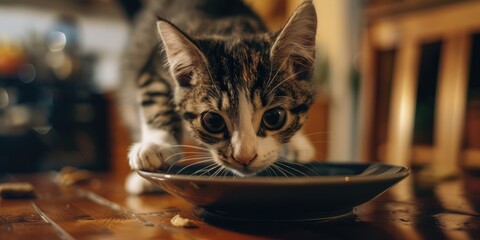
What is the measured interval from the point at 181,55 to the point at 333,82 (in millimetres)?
1997

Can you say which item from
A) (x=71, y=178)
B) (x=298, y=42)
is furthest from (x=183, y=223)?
(x=71, y=178)

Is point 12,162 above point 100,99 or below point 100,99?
below

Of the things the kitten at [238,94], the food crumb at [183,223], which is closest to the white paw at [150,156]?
the kitten at [238,94]

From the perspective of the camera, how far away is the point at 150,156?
0.87 metres

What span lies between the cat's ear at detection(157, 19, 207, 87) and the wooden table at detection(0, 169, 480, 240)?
0.74 feet

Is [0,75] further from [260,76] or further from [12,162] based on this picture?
[260,76]

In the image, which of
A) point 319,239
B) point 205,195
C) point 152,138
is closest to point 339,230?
point 319,239

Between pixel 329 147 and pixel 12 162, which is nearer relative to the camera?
pixel 329 147

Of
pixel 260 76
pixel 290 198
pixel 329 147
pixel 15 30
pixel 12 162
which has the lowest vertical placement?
pixel 12 162

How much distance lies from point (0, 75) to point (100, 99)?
2.13 feet

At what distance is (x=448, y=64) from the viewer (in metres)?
1.85

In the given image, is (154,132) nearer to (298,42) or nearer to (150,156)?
(150,156)

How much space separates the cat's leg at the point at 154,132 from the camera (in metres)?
0.87

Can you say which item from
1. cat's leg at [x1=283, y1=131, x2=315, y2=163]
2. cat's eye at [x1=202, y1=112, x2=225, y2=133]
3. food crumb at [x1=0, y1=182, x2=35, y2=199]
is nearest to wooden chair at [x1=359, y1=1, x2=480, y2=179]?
cat's leg at [x1=283, y1=131, x2=315, y2=163]
